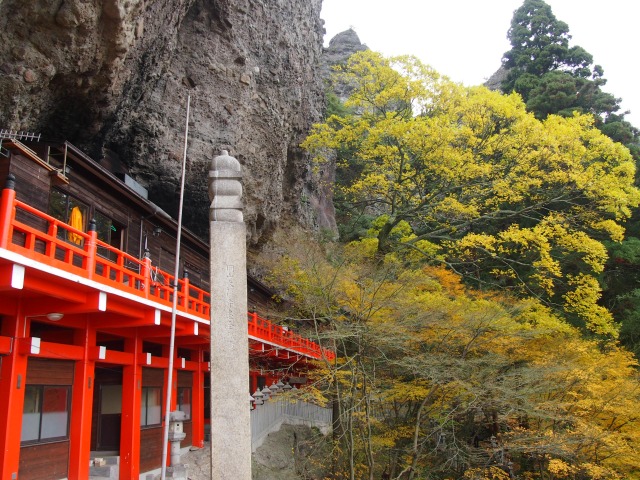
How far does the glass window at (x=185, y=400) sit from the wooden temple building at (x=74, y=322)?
28cm

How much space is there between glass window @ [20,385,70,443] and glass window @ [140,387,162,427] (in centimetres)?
278

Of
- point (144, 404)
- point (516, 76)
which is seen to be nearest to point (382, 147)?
point (144, 404)

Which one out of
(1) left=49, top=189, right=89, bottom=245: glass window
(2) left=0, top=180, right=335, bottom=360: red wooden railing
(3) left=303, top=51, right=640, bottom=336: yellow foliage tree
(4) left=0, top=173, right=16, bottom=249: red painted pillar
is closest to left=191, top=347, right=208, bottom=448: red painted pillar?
(2) left=0, top=180, right=335, bottom=360: red wooden railing

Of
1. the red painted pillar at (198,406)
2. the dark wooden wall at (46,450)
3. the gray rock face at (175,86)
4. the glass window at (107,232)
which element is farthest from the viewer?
the red painted pillar at (198,406)

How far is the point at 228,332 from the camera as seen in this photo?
4.99 metres

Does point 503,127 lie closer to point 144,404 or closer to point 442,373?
point 442,373

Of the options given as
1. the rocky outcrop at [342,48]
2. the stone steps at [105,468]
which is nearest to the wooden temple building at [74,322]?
the stone steps at [105,468]

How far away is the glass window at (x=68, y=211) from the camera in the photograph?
10.4 metres

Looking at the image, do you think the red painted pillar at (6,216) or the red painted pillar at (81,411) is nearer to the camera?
the red painted pillar at (6,216)

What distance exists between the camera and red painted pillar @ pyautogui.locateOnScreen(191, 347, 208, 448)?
15.1 m

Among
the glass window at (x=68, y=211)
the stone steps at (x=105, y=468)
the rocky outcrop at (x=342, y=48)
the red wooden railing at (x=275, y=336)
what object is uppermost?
the rocky outcrop at (x=342, y=48)

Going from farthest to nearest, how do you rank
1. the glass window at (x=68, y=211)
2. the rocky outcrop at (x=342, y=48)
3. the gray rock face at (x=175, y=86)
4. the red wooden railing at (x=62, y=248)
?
the rocky outcrop at (x=342, y=48), the gray rock face at (x=175, y=86), the glass window at (x=68, y=211), the red wooden railing at (x=62, y=248)

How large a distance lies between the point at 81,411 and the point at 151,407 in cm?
364

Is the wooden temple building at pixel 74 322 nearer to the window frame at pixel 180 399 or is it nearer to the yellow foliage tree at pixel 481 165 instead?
the window frame at pixel 180 399
